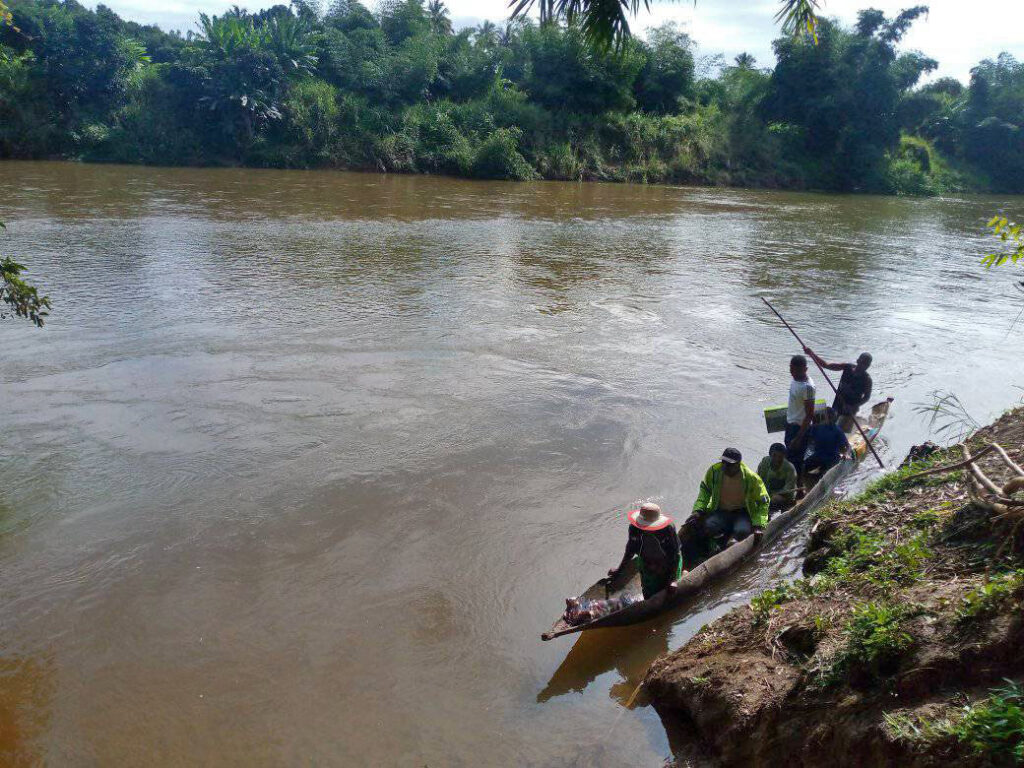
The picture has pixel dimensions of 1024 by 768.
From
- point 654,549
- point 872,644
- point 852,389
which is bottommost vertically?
point 654,549

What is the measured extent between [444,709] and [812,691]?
2.20 metres

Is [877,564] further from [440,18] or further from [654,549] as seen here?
[440,18]

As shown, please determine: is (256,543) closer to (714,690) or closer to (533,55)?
(714,690)

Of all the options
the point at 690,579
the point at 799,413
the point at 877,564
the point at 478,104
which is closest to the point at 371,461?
the point at 690,579

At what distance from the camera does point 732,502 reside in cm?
634

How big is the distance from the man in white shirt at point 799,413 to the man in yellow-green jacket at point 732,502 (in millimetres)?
1453

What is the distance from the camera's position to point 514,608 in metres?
5.81

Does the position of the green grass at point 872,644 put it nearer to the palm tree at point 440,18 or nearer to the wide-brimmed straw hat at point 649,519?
the wide-brimmed straw hat at point 649,519

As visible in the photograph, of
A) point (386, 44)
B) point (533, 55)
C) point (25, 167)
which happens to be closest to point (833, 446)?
point (25, 167)

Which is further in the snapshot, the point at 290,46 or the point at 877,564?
the point at 290,46

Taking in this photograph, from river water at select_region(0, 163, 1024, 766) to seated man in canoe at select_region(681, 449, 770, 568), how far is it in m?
0.40

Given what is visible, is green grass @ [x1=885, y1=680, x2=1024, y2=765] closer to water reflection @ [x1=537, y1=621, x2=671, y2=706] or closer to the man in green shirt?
water reflection @ [x1=537, y1=621, x2=671, y2=706]

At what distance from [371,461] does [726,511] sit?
3.63m

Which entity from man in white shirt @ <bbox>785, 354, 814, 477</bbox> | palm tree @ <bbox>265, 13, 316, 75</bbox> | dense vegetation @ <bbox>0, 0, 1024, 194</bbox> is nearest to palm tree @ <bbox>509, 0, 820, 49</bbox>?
man in white shirt @ <bbox>785, 354, 814, 477</bbox>
